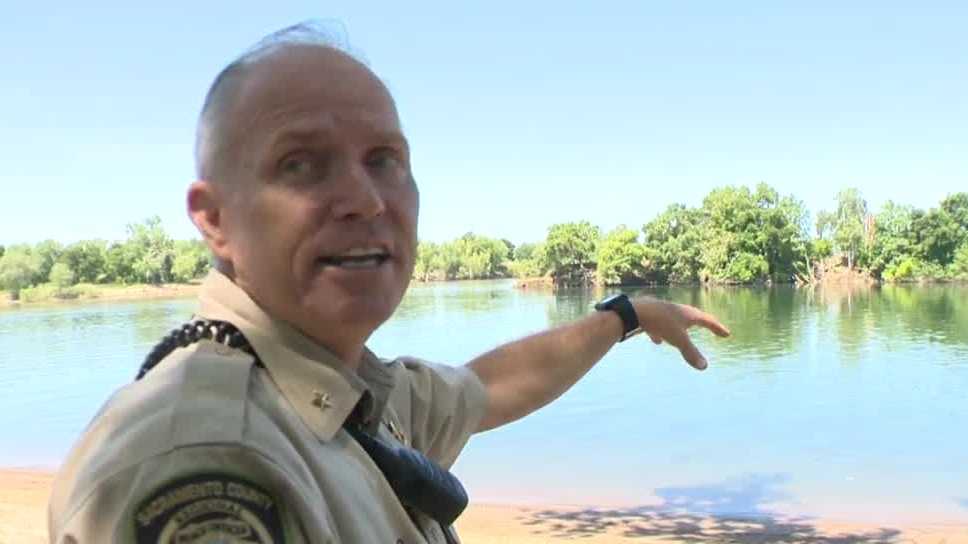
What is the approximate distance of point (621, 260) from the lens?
72.0 m

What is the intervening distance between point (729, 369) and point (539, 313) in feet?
72.8

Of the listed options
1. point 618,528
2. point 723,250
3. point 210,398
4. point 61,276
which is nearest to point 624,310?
point 210,398

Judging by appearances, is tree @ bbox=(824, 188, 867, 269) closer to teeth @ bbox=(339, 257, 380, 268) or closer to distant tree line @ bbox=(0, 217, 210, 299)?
distant tree line @ bbox=(0, 217, 210, 299)

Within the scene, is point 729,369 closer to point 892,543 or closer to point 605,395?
point 605,395

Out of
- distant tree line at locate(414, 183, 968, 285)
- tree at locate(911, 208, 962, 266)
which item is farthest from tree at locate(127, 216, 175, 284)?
tree at locate(911, 208, 962, 266)

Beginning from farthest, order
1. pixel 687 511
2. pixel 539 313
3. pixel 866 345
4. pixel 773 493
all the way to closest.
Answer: pixel 539 313 < pixel 866 345 < pixel 773 493 < pixel 687 511

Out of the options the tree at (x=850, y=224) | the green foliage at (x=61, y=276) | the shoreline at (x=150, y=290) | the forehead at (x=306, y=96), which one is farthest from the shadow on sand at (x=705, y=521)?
the green foliage at (x=61, y=276)

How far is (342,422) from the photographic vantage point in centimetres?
101

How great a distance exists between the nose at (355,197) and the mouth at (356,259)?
43 millimetres

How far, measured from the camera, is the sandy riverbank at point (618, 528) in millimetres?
7570

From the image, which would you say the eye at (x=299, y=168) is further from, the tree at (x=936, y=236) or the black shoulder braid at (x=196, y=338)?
the tree at (x=936, y=236)

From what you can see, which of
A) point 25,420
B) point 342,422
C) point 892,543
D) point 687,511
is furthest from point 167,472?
point 25,420

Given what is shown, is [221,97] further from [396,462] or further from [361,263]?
[396,462]

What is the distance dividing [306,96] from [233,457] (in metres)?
0.49
